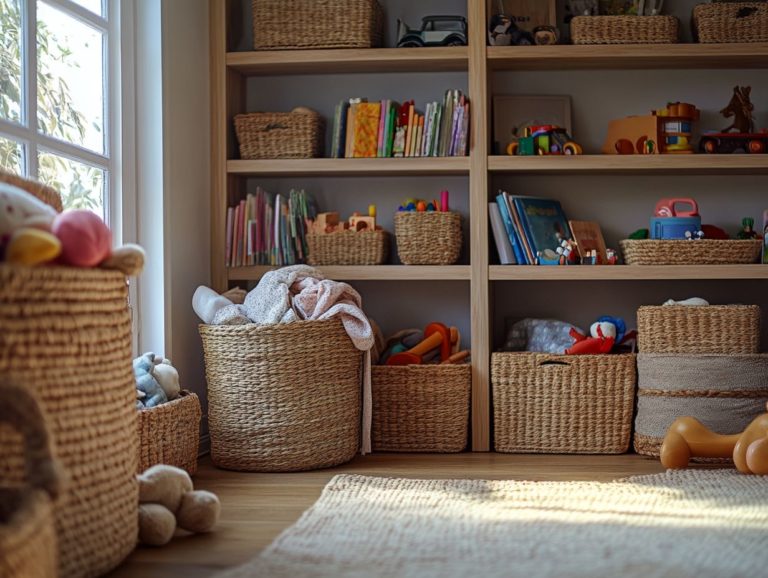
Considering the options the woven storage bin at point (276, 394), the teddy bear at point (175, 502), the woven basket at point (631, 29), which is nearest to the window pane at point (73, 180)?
the woven storage bin at point (276, 394)

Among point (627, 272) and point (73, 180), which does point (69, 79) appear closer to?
point (73, 180)

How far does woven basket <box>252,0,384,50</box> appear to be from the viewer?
3430mm

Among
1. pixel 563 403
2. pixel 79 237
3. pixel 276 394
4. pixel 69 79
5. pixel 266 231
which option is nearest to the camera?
pixel 79 237

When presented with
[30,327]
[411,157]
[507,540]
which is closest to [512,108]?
[411,157]

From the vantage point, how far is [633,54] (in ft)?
11.0

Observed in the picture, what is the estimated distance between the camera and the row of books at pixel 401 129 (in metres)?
3.41

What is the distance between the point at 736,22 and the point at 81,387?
2.55 m

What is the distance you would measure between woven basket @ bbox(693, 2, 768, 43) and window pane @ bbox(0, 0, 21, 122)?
2165 mm

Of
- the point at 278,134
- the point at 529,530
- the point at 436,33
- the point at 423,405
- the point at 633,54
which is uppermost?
the point at 436,33

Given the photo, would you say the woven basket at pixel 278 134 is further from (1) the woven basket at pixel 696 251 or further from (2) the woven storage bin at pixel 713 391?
(2) the woven storage bin at pixel 713 391

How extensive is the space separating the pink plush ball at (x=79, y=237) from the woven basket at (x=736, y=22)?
237 centimetres

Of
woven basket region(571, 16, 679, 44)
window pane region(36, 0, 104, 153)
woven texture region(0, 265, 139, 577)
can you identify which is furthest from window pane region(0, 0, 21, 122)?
woven basket region(571, 16, 679, 44)

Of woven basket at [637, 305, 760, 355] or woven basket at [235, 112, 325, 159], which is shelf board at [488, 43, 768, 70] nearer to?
woven basket at [235, 112, 325, 159]

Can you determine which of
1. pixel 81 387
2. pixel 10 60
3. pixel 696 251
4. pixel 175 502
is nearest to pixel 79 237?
pixel 81 387
